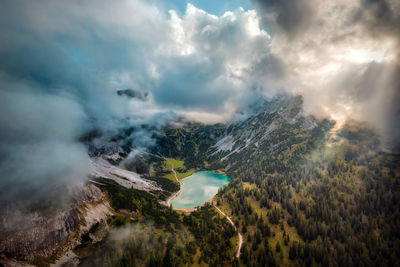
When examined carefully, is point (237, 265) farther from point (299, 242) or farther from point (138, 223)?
point (138, 223)

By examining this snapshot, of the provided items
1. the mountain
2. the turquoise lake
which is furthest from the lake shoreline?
the mountain

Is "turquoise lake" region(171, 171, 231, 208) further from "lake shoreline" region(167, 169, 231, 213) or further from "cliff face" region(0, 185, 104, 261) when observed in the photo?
"cliff face" region(0, 185, 104, 261)

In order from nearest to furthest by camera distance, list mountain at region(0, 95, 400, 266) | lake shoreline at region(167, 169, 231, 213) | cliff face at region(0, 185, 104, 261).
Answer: cliff face at region(0, 185, 104, 261) → mountain at region(0, 95, 400, 266) → lake shoreline at region(167, 169, 231, 213)

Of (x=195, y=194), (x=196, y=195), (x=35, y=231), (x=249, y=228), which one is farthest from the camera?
(x=195, y=194)

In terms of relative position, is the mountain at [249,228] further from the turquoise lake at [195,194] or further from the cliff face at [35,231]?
the turquoise lake at [195,194]

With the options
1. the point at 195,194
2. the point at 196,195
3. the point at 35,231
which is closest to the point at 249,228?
the point at 196,195

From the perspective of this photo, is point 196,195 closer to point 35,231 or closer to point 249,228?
point 249,228

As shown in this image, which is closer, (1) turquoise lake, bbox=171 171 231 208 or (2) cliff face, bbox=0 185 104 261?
(2) cliff face, bbox=0 185 104 261

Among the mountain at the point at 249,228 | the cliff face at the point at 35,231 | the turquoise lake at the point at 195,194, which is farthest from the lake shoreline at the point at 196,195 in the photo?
the cliff face at the point at 35,231
